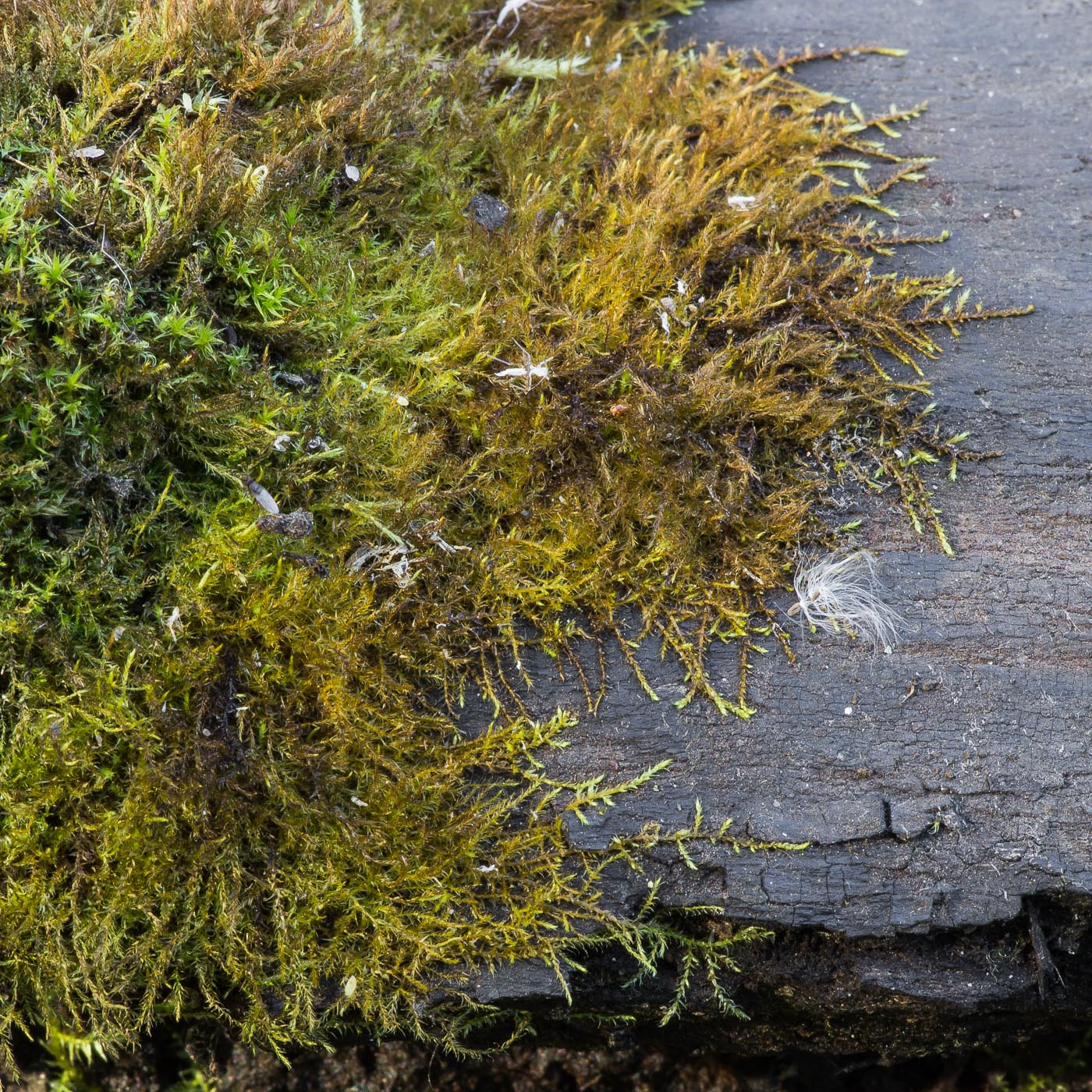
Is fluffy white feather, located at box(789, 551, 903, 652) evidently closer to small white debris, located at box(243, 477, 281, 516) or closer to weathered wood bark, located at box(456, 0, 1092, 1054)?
weathered wood bark, located at box(456, 0, 1092, 1054)

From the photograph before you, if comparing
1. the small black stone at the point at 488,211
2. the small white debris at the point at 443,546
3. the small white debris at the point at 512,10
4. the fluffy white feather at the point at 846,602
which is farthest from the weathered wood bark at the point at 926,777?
the small white debris at the point at 512,10

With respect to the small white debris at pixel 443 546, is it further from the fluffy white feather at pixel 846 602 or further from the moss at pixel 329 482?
the fluffy white feather at pixel 846 602

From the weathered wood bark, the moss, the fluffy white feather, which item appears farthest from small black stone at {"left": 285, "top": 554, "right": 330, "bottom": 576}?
the fluffy white feather

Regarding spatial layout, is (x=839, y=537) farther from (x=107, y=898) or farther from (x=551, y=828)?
(x=107, y=898)

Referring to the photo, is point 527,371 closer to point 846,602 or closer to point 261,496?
point 261,496

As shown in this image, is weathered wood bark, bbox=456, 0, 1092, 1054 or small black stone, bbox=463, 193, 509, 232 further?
small black stone, bbox=463, 193, 509, 232

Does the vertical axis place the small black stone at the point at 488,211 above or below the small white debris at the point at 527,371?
above
